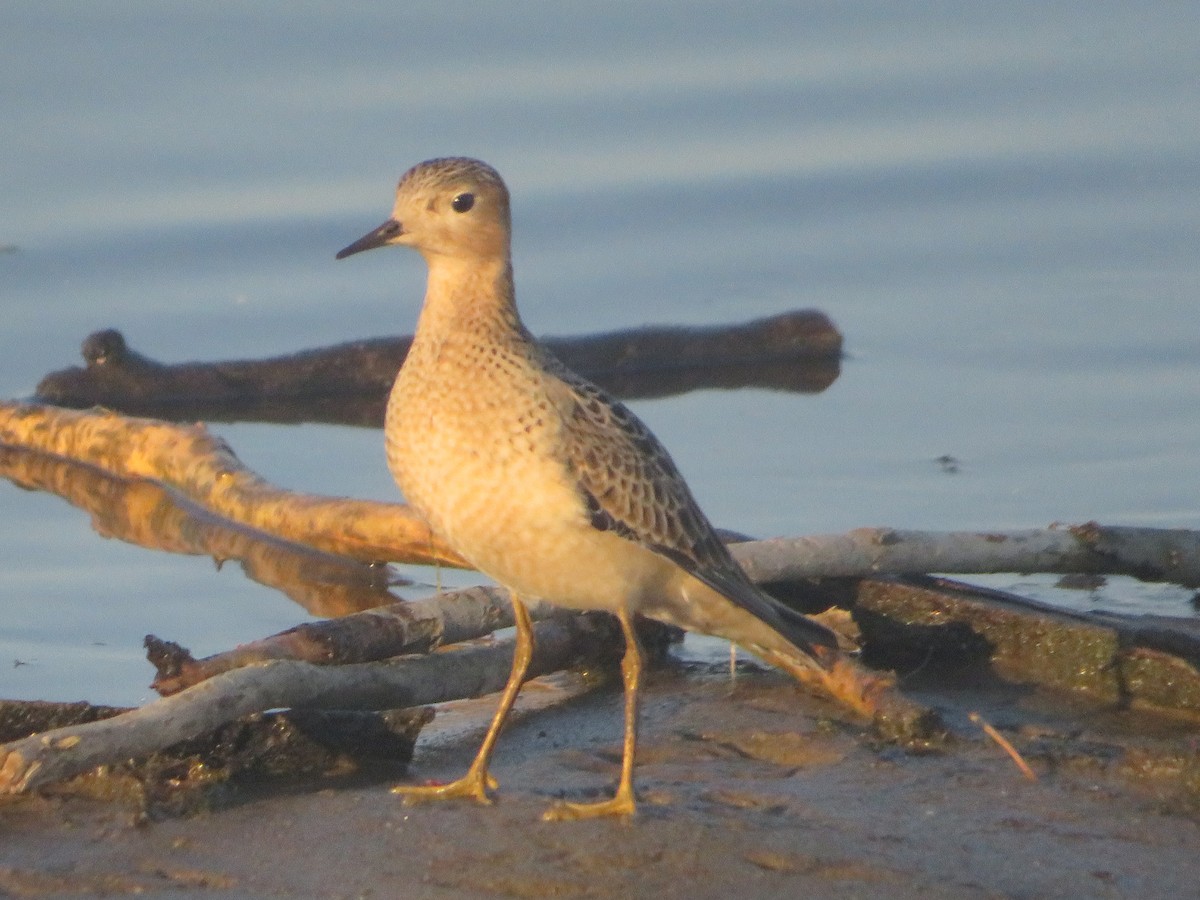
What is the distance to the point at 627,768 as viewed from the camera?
6.00 meters

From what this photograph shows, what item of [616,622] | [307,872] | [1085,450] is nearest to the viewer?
[307,872]

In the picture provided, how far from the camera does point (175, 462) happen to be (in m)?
9.32

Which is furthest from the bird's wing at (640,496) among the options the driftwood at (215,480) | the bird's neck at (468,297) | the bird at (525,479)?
the driftwood at (215,480)

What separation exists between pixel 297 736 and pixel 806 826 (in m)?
1.46

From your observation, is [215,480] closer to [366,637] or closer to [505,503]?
[366,637]

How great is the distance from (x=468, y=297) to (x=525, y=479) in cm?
76

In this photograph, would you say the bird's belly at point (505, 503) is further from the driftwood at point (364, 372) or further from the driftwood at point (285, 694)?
the driftwood at point (364, 372)

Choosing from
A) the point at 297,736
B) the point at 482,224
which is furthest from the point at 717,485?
the point at 297,736

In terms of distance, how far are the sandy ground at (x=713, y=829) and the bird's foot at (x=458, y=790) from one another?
0.06 meters

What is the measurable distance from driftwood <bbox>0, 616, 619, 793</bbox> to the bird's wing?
0.72 metres

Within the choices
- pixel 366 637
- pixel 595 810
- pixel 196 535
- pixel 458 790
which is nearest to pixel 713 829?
pixel 595 810

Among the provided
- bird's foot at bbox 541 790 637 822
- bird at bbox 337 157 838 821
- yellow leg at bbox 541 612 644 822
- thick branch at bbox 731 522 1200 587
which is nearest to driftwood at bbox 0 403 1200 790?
thick branch at bbox 731 522 1200 587

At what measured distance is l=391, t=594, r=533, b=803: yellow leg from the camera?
19.7ft

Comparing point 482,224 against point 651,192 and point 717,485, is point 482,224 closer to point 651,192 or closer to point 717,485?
point 717,485
